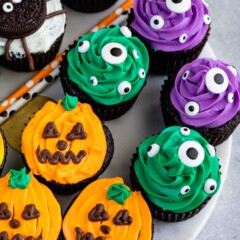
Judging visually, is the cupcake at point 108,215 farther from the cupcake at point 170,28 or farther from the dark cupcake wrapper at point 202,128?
the cupcake at point 170,28

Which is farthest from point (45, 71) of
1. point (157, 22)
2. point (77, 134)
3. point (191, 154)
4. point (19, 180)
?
point (191, 154)

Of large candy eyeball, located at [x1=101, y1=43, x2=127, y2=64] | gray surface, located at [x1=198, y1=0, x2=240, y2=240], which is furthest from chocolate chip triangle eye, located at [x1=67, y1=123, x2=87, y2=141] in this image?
gray surface, located at [x1=198, y1=0, x2=240, y2=240]

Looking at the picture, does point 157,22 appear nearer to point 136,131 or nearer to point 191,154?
point 136,131

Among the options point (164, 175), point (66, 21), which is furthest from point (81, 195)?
point (66, 21)

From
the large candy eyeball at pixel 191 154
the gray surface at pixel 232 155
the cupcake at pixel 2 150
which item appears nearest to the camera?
the large candy eyeball at pixel 191 154

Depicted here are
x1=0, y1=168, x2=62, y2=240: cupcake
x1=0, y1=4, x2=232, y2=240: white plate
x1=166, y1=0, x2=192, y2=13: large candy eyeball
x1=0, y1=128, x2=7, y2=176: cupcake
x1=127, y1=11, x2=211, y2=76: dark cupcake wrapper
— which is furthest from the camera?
x1=127, y1=11, x2=211, y2=76: dark cupcake wrapper

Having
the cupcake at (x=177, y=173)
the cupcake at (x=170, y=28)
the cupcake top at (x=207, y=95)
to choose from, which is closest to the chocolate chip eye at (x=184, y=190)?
the cupcake at (x=177, y=173)

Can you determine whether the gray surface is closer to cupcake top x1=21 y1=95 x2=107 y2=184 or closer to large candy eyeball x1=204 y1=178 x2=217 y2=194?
large candy eyeball x1=204 y1=178 x2=217 y2=194
